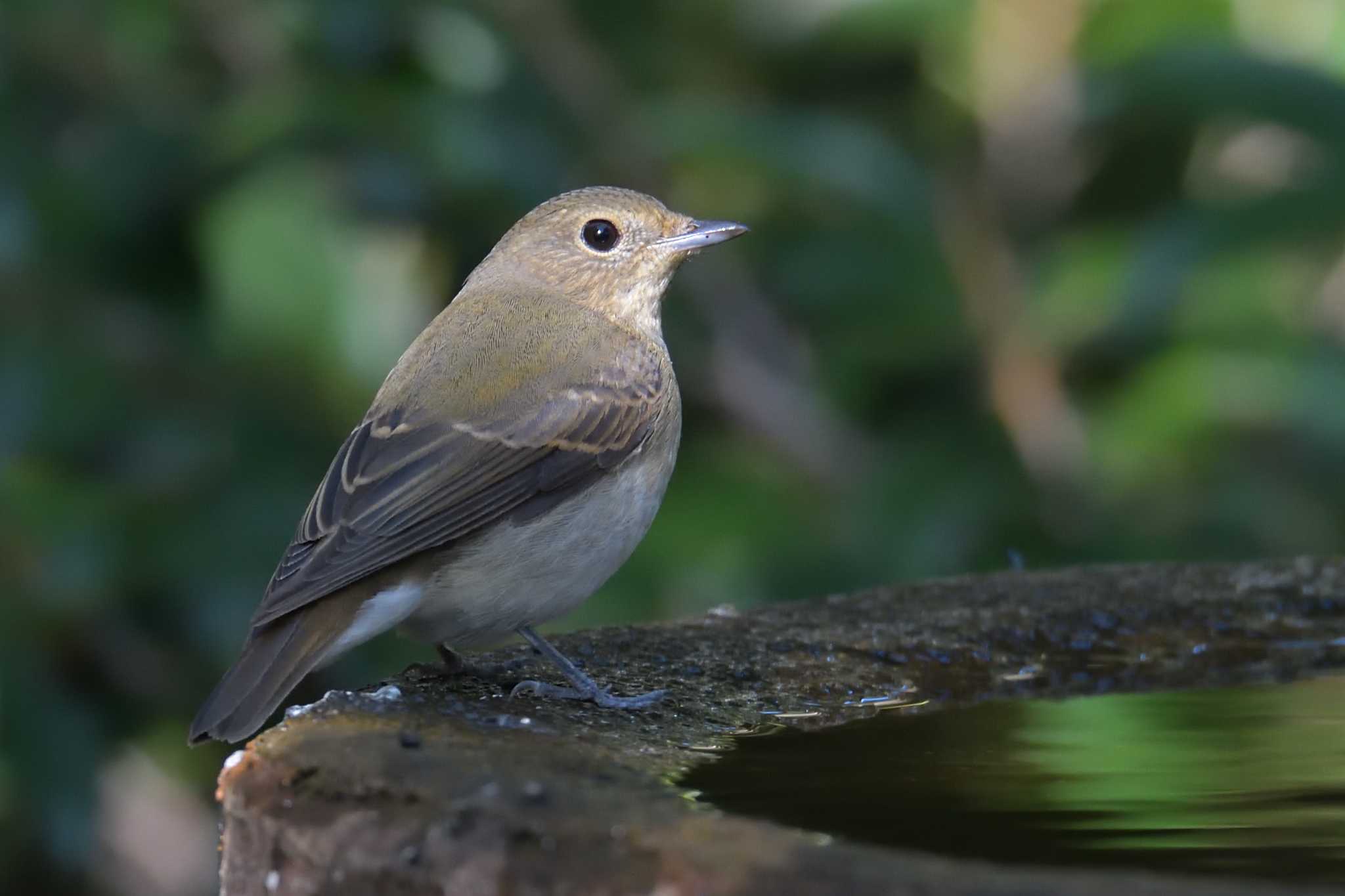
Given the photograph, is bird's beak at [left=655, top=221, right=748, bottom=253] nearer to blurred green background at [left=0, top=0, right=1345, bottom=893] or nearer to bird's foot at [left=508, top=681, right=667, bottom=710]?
blurred green background at [left=0, top=0, right=1345, bottom=893]

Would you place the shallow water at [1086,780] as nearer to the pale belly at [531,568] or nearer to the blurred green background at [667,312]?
the pale belly at [531,568]

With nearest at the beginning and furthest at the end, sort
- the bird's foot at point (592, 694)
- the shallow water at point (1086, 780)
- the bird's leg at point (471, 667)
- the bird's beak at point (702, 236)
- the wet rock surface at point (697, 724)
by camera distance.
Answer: the wet rock surface at point (697, 724) < the shallow water at point (1086, 780) < the bird's foot at point (592, 694) < the bird's leg at point (471, 667) < the bird's beak at point (702, 236)

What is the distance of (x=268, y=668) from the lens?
3.00 metres

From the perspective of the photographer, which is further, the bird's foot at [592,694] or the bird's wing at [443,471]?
the bird's wing at [443,471]

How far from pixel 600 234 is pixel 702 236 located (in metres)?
0.25

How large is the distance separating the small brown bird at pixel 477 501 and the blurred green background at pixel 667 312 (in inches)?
50.6

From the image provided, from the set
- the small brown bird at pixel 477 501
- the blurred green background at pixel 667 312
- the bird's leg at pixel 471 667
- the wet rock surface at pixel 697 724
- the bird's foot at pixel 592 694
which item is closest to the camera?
the wet rock surface at pixel 697 724

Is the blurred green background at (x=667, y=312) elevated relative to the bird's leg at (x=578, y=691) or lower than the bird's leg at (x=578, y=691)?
elevated

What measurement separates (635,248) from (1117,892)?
9.32 ft

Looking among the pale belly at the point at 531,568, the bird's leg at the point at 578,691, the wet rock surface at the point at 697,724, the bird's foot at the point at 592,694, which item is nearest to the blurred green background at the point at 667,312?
the wet rock surface at the point at 697,724

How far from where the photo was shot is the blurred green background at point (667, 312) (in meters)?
4.89

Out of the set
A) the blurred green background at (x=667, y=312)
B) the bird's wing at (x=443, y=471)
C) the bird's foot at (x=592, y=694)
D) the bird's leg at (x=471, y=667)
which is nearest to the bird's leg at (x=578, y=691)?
the bird's foot at (x=592, y=694)

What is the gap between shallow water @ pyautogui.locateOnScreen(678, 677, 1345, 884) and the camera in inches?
85.1

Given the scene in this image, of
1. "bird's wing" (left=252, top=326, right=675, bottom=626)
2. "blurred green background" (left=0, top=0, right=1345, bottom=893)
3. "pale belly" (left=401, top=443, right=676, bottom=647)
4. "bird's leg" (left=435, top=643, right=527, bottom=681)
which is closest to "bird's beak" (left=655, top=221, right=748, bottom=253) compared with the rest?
"bird's wing" (left=252, top=326, right=675, bottom=626)
